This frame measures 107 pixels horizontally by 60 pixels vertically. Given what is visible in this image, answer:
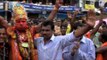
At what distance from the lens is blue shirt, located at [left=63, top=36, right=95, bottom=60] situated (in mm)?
5791

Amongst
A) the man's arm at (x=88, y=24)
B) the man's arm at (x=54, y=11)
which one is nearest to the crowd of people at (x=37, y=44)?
the man's arm at (x=88, y=24)

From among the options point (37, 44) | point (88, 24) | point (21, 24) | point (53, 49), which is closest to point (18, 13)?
point (21, 24)

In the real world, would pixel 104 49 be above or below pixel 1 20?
below

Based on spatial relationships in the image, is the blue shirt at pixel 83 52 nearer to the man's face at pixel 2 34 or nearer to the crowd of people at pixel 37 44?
the crowd of people at pixel 37 44

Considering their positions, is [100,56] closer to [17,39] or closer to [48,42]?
[48,42]

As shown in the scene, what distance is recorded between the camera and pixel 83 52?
19.3ft

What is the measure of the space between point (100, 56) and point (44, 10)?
27310 mm

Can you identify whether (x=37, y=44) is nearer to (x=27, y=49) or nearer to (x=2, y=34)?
(x=27, y=49)

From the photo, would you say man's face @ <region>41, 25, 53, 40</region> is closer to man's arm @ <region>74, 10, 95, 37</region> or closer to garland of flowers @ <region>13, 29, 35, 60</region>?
garland of flowers @ <region>13, 29, 35, 60</region>

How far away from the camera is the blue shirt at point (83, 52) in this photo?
5791 mm

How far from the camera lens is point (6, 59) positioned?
571 cm

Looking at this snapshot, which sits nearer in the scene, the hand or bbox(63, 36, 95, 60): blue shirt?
the hand

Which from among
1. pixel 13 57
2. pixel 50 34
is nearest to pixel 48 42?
pixel 50 34

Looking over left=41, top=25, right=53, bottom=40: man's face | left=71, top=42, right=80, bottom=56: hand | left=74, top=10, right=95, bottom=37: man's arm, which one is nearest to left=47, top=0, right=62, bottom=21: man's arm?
left=41, top=25, right=53, bottom=40: man's face
